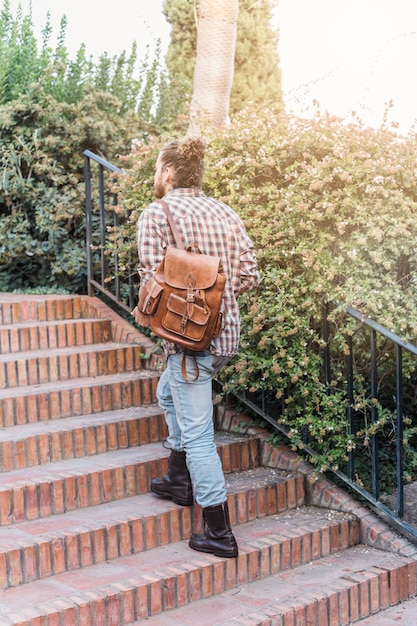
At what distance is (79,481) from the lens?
368 centimetres

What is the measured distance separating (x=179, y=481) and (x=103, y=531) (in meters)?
0.47

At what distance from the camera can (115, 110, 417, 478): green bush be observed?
12.9 ft

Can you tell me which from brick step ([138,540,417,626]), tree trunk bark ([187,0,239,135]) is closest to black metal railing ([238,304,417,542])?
brick step ([138,540,417,626])

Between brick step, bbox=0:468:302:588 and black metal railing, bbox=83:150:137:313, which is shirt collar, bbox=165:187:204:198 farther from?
black metal railing, bbox=83:150:137:313

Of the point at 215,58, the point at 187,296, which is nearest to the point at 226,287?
the point at 187,296

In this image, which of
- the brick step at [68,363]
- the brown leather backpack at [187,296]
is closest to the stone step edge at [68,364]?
the brick step at [68,363]

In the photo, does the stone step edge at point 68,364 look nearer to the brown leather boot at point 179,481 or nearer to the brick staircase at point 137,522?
the brick staircase at point 137,522

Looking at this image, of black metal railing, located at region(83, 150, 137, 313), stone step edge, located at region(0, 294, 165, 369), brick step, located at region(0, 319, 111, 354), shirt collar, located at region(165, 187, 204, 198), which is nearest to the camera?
shirt collar, located at region(165, 187, 204, 198)

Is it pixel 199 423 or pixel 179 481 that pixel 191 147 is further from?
pixel 179 481

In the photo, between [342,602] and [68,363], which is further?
[68,363]

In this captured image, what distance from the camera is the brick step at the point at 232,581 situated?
9.84 ft

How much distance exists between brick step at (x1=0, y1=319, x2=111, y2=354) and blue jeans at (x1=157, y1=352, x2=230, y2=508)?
186 centimetres

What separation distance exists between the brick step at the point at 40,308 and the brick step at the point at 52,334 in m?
0.09

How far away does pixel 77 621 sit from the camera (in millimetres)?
2902
